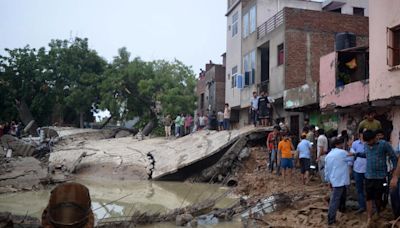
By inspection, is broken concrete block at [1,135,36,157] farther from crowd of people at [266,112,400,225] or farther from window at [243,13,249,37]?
crowd of people at [266,112,400,225]

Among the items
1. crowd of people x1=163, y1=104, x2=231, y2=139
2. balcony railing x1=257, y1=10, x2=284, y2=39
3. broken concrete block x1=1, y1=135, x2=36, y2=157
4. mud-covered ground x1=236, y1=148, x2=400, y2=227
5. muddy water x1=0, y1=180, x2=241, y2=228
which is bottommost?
muddy water x1=0, y1=180, x2=241, y2=228

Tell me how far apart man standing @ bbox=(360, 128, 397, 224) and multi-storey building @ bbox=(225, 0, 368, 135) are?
9.52 metres

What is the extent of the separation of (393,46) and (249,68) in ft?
40.1

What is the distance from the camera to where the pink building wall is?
Answer: 13844 millimetres

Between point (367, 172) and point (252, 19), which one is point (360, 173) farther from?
point (252, 19)

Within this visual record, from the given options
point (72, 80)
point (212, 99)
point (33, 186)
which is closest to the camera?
point (33, 186)

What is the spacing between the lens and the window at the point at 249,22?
24.1 metres

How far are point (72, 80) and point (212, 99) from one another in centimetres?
1290

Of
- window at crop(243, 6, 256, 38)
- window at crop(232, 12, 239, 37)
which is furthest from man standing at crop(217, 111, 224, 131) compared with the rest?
window at crop(232, 12, 239, 37)

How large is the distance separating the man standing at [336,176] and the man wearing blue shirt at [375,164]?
66cm

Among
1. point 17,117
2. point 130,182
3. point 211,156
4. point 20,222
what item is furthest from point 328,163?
point 17,117

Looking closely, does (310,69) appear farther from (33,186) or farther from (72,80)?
(72,80)

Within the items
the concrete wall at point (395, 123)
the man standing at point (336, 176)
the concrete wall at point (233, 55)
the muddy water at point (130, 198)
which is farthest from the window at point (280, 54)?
the man standing at point (336, 176)

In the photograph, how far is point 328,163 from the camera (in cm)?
802
